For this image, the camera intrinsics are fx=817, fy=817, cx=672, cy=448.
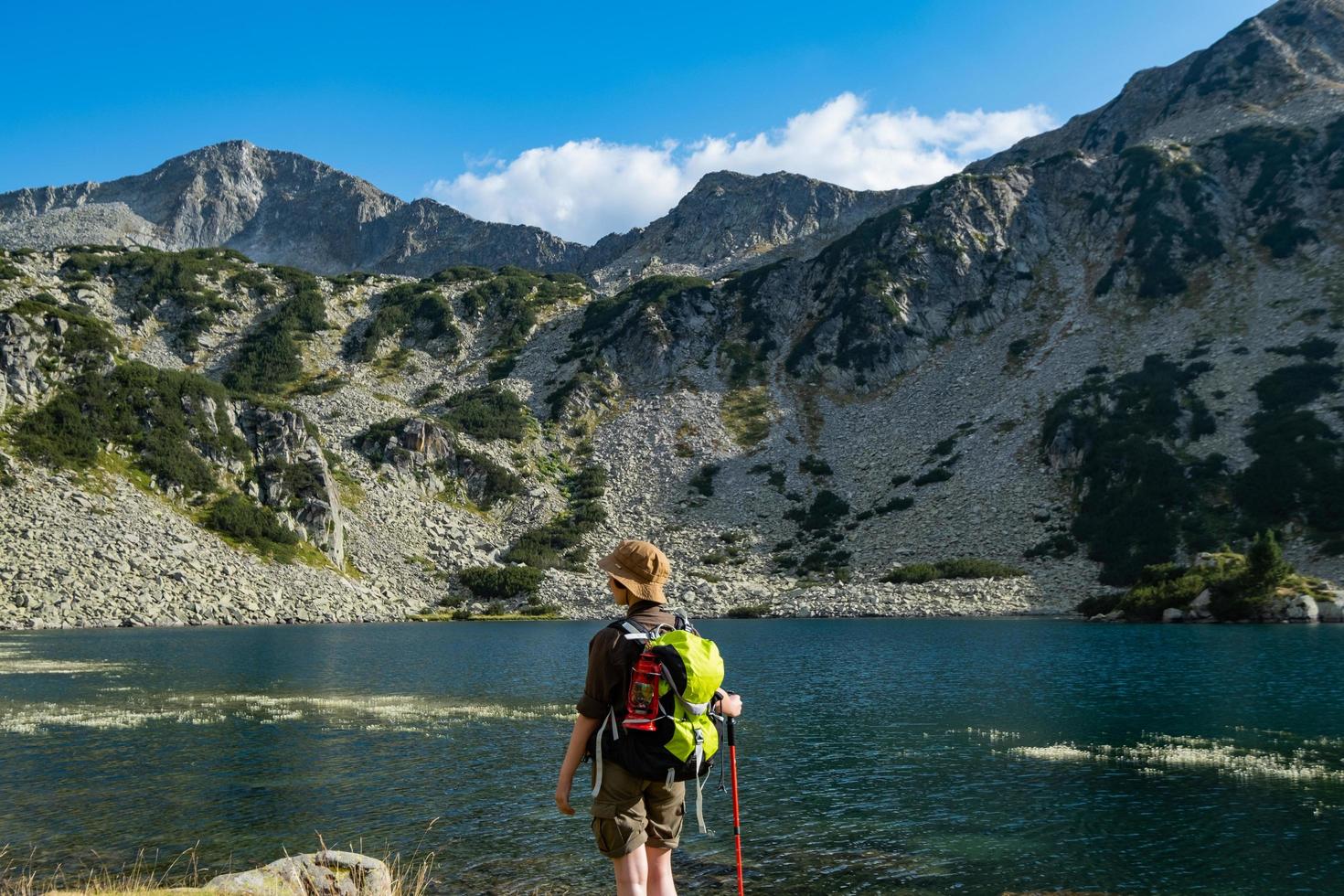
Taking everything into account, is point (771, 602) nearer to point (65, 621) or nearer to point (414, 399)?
point (65, 621)

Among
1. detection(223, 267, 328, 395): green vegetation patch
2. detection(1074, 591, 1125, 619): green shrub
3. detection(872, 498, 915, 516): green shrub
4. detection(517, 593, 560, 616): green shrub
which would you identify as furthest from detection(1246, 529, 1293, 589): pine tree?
detection(223, 267, 328, 395): green vegetation patch

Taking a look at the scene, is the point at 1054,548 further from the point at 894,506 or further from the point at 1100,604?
the point at 894,506

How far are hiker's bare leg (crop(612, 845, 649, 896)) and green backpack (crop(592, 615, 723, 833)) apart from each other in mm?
603

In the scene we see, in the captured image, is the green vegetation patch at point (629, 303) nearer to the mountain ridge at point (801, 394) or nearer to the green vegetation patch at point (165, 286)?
the mountain ridge at point (801, 394)

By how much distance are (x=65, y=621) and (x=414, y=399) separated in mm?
66522

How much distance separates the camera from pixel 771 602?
80.7m

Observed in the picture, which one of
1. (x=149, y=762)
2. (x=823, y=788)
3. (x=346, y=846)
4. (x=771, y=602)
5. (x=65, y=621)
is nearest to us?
(x=346, y=846)

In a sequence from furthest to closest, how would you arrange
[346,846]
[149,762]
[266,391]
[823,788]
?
[266,391] < [149,762] < [823,788] < [346,846]

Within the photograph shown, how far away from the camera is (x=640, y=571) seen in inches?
260

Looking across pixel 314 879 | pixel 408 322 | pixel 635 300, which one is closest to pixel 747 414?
pixel 635 300

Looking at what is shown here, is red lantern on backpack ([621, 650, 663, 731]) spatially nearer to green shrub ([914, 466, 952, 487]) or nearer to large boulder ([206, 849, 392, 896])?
large boulder ([206, 849, 392, 896])

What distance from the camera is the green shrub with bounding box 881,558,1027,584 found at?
7912cm

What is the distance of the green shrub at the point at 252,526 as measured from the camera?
8069 cm

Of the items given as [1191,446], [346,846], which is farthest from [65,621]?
[1191,446]
